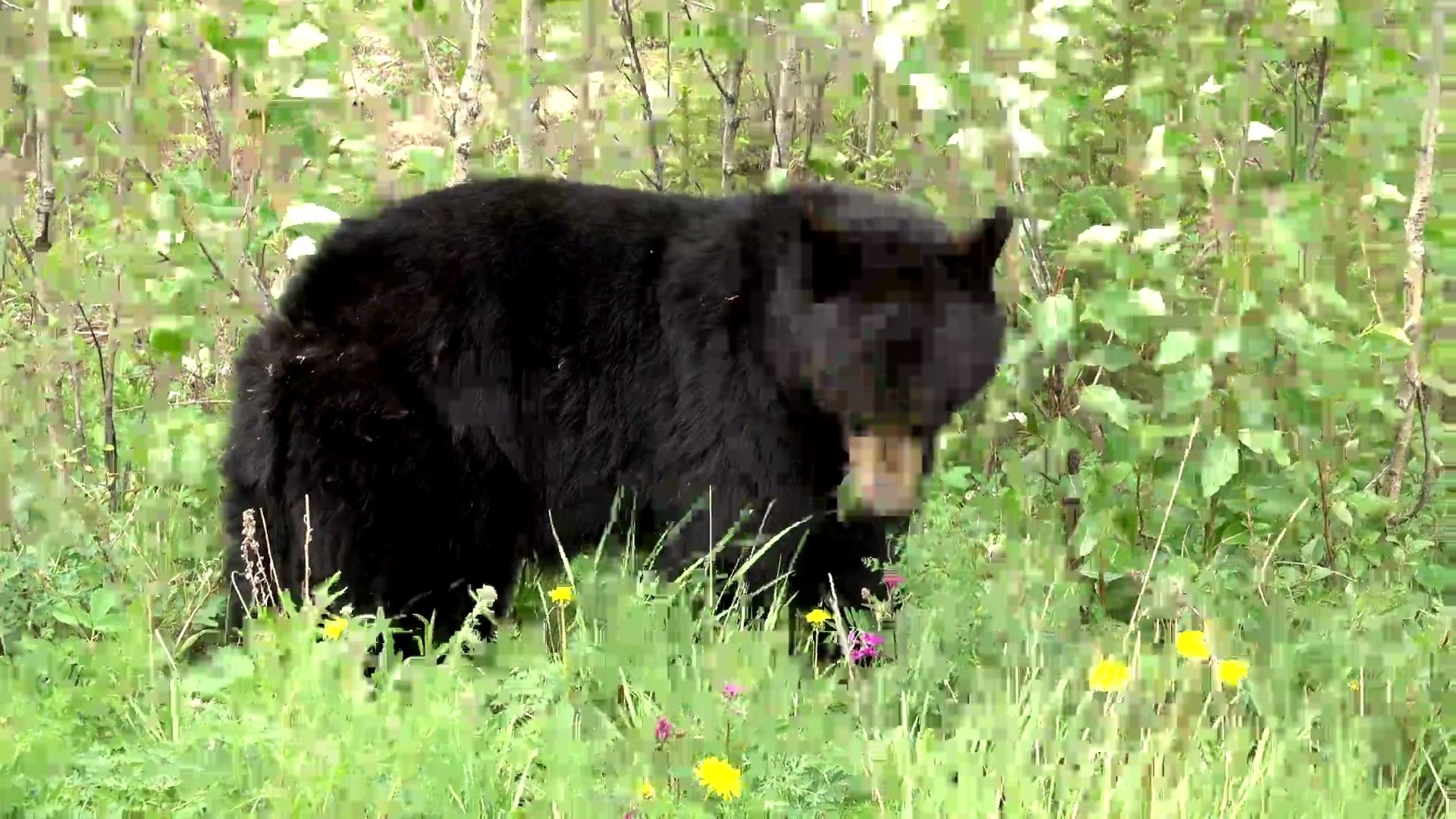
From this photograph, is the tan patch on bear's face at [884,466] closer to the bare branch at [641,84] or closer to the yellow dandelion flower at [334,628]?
the yellow dandelion flower at [334,628]

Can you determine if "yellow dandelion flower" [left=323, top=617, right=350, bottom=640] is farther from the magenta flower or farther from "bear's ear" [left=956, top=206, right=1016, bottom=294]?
"bear's ear" [left=956, top=206, right=1016, bottom=294]

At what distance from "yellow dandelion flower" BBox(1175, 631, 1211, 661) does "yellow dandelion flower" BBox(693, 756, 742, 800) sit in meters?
1.01

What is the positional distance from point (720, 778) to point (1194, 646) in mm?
1113

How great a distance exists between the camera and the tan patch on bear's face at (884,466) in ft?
11.4

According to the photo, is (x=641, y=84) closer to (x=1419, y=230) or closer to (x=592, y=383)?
(x=592, y=383)

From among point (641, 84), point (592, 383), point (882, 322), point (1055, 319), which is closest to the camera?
point (882, 322)

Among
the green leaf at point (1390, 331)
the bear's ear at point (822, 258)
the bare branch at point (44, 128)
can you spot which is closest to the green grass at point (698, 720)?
the green leaf at point (1390, 331)

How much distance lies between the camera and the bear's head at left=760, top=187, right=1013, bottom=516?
3.37 m

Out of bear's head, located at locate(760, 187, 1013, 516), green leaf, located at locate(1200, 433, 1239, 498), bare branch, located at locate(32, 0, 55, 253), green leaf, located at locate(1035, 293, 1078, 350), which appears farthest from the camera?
bare branch, located at locate(32, 0, 55, 253)

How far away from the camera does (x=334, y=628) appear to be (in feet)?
8.63

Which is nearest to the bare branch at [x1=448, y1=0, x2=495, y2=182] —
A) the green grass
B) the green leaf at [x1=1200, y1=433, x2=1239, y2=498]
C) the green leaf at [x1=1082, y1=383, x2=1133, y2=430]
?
the green grass

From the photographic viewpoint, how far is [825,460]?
3.58 meters

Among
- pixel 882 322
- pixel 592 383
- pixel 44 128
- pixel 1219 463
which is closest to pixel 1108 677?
pixel 882 322

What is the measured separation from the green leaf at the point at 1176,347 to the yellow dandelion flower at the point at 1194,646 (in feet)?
2.90
